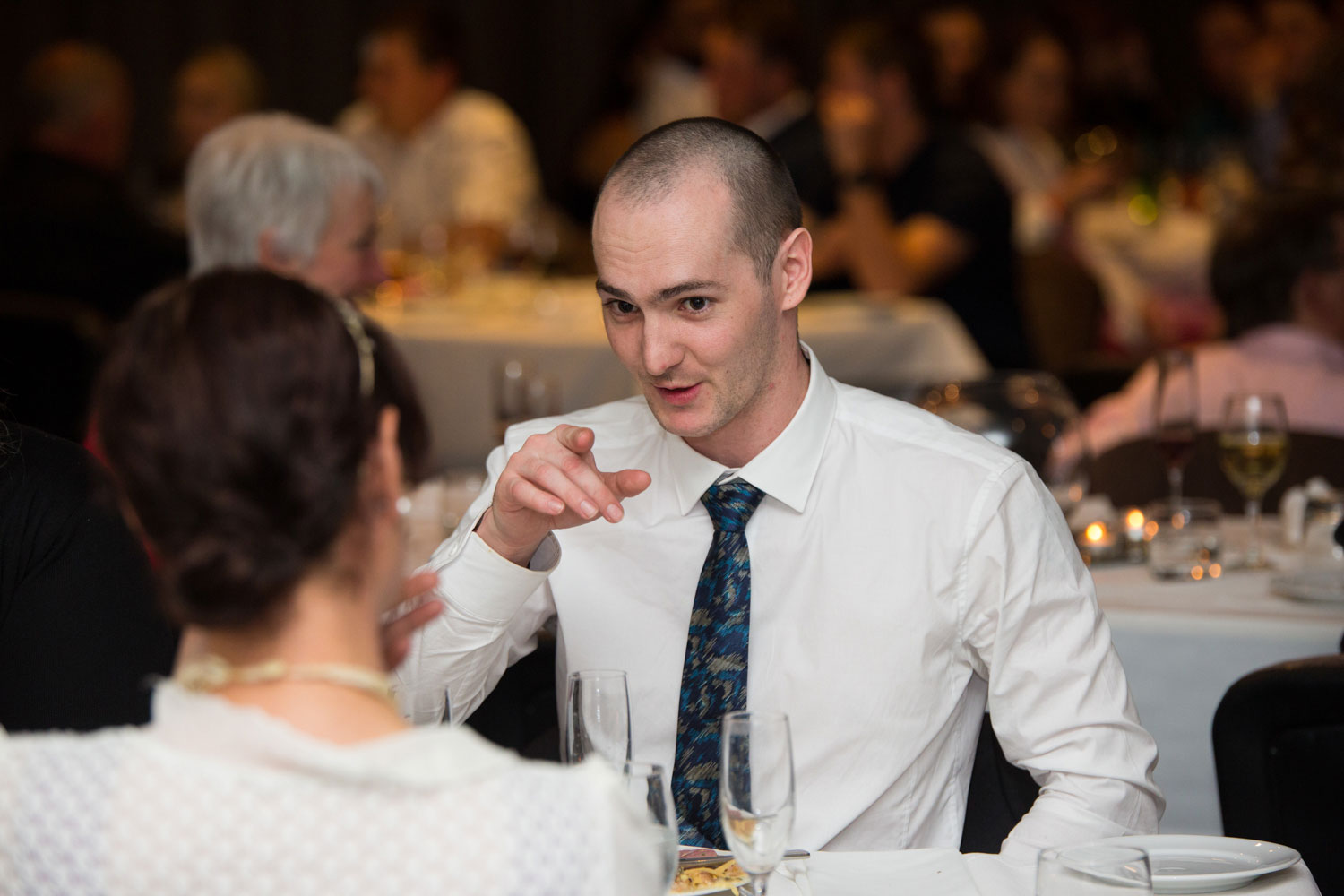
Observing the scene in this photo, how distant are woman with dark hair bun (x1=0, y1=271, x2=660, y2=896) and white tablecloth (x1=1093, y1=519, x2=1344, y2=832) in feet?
4.52

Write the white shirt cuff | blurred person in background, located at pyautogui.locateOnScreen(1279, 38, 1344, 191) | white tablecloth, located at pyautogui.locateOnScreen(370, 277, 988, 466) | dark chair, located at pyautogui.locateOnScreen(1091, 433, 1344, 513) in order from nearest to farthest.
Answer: the white shirt cuff, dark chair, located at pyautogui.locateOnScreen(1091, 433, 1344, 513), white tablecloth, located at pyautogui.locateOnScreen(370, 277, 988, 466), blurred person in background, located at pyautogui.locateOnScreen(1279, 38, 1344, 191)

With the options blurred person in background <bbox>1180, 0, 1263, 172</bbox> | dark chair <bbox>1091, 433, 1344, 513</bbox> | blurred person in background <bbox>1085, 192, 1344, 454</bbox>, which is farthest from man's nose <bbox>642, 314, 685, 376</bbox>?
blurred person in background <bbox>1180, 0, 1263, 172</bbox>

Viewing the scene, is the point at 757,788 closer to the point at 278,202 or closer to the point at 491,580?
the point at 491,580

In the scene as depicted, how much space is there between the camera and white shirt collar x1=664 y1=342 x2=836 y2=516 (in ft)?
5.95

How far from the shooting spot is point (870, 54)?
4953 millimetres

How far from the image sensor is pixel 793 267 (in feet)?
6.12

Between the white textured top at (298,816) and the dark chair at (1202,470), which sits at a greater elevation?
the dark chair at (1202,470)

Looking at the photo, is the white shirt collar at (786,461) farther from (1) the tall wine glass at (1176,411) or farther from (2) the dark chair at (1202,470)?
(2) the dark chair at (1202,470)

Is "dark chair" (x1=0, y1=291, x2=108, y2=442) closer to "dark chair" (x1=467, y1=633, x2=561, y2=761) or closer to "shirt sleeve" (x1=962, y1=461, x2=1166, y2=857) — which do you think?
"dark chair" (x1=467, y1=633, x2=561, y2=761)

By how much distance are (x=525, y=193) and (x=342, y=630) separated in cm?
555

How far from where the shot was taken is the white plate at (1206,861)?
4.33 ft

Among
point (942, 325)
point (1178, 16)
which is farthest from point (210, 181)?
point (1178, 16)

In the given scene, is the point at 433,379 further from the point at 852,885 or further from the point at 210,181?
the point at 852,885

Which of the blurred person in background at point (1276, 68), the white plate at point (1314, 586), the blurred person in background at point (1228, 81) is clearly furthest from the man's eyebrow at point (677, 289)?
the blurred person in background at point (1228, 81)
